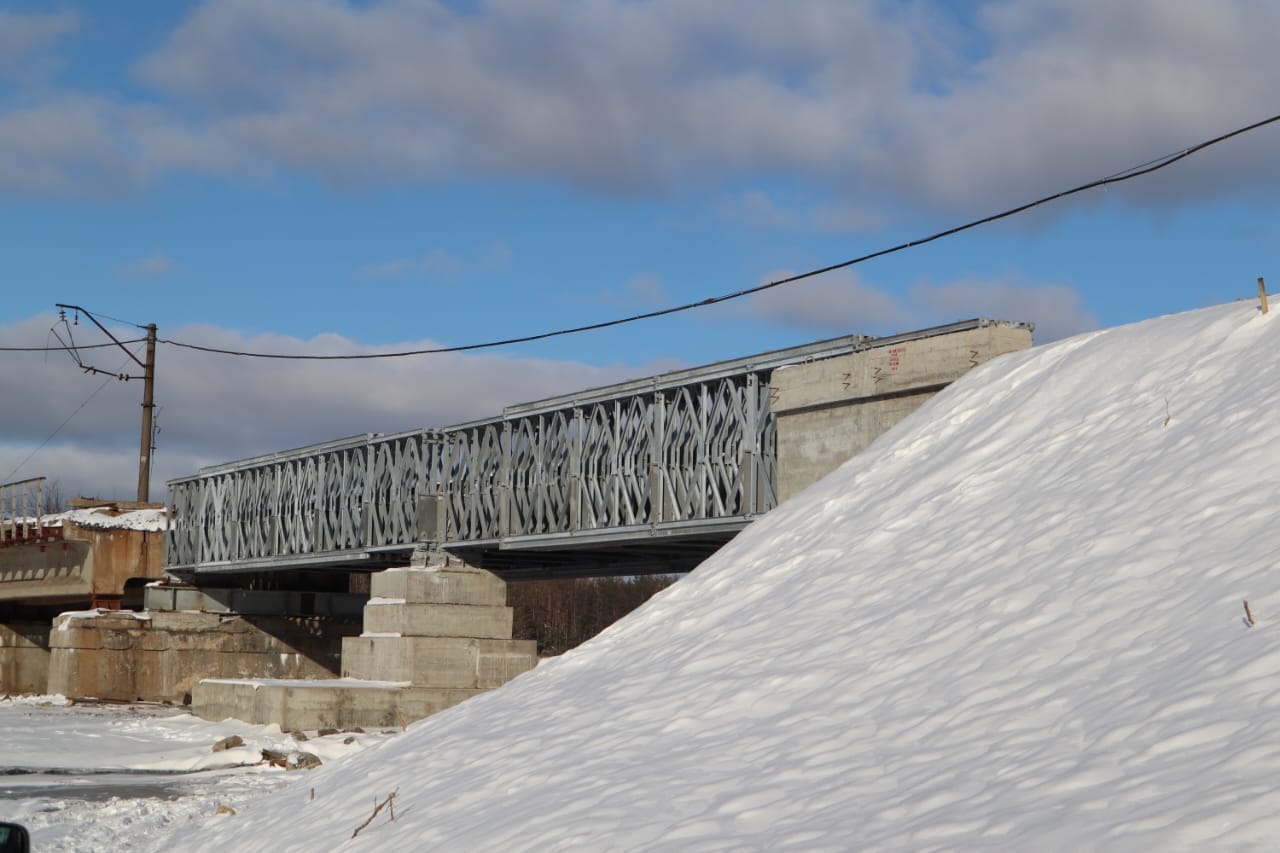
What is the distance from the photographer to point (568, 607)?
134 meters

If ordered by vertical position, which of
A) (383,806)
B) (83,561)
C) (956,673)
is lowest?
(383,806)

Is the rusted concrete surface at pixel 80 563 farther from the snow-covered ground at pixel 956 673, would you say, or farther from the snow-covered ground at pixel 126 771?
the snow-covered ground at pixel 956 673

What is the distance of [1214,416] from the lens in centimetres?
1072

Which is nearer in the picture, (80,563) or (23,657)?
(80,563)

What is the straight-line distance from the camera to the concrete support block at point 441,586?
31.8m

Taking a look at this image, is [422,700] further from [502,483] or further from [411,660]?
[502,483]

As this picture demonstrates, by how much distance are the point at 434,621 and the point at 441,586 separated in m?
1.20

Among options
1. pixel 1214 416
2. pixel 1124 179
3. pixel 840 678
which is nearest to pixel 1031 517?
pixel 1214 416

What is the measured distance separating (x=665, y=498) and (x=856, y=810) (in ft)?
65.0

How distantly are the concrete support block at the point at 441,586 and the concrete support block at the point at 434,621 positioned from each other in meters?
0.37

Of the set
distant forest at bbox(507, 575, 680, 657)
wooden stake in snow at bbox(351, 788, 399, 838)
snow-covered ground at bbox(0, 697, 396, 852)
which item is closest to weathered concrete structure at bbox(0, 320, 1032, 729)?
snow-covered ground at bbox(0, 697, 396, 852)

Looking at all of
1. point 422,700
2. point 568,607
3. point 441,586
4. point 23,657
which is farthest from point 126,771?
point 568,607

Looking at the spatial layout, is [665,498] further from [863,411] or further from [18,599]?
[18,599]

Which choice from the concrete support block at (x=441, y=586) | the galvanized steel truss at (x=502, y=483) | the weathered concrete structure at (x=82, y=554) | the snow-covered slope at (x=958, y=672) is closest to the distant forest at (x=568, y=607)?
the weathered concrete structure at (x=82, y=554)
